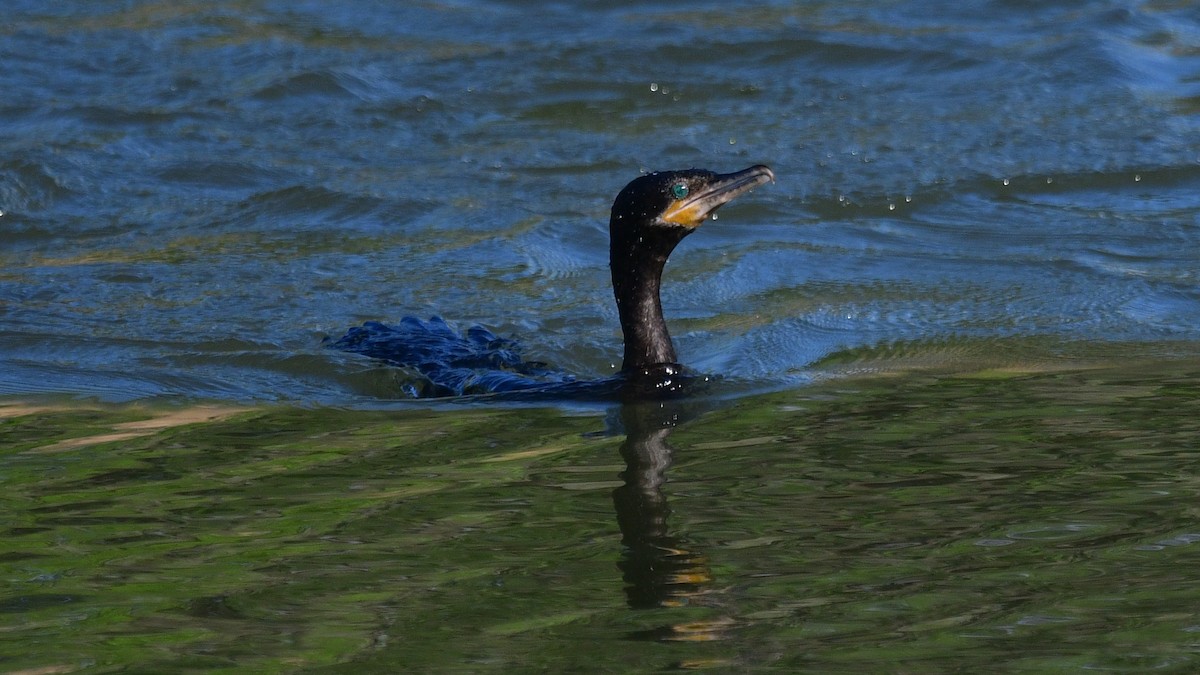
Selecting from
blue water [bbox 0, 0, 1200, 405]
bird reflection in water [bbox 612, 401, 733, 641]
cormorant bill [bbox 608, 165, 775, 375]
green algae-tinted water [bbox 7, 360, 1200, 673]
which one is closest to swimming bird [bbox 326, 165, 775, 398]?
cormorant bill [bbox 608, 165, 775, 375]

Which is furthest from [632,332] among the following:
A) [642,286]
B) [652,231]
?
[652,231]

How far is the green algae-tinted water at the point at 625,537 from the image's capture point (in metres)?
3.93

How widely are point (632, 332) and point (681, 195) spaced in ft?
2.30

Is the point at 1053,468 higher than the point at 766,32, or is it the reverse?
the point at 766,32

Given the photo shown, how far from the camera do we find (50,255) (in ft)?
32.9

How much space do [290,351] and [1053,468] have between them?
13.0 feet

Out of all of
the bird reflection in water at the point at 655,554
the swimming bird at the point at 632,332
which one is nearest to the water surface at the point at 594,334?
the bird reflection in water at the point at 655,554

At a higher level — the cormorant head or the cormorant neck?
the cormorant head

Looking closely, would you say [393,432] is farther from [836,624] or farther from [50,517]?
[836,624]

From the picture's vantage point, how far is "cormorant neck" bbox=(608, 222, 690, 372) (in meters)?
6.84

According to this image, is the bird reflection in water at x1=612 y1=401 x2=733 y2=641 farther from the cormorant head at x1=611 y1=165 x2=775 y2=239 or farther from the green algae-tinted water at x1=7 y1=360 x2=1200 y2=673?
the cormorant head at x1=611 y1=165 x2=775 y2=239

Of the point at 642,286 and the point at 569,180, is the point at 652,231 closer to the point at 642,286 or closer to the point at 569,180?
the point at 642,286

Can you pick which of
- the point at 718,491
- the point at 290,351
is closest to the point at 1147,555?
the point at 718,491

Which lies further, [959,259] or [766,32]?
[766,32]
